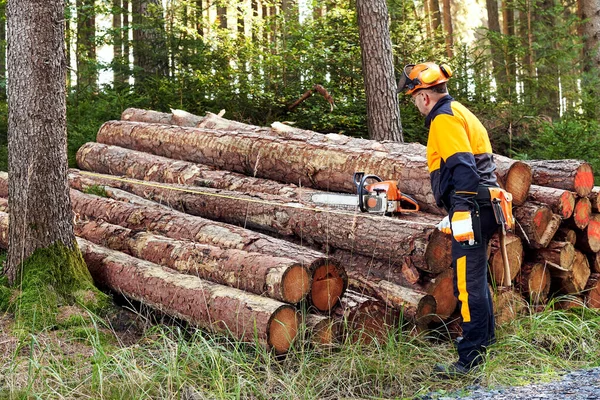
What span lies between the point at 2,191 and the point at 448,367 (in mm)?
6928

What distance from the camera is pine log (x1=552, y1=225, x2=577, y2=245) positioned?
262 inches

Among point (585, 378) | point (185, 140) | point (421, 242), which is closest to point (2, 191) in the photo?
point (185, 140)

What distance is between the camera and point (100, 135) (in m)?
10.4

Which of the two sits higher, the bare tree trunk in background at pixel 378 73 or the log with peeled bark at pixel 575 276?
the bare tree trunk in background at pixel 378 73

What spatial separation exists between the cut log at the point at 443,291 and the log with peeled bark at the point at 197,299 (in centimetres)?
139

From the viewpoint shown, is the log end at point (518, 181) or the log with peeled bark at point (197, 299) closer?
the log with peeled bark at point (197, 299)

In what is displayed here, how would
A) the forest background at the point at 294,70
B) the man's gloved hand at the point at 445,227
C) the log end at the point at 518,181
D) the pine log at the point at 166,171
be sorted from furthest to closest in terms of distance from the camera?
the forest background at the point at 294,70
the pine log at the point at 166,171
the log end at the point at 518,181
the man's gloved hand at the point at 445,227

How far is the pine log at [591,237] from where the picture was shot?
6773mm

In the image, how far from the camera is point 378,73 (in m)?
10.9

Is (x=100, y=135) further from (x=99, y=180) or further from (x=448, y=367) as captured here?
(x=448, y=367)

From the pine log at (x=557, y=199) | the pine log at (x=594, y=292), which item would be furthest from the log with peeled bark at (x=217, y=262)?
the pine log at (x=594, y=292)

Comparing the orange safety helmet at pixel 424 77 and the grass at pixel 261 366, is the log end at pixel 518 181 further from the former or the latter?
the orange safety helmet at pixel 424 77

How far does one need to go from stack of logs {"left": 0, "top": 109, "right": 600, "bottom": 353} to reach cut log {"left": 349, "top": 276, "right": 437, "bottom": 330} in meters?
0.01

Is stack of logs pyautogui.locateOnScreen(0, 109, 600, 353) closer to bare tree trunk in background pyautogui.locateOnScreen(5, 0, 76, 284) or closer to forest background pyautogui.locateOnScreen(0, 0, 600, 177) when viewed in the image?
bare tree trunk in background pyautogui.locateOnScreen(5, 0, 76, 284)
